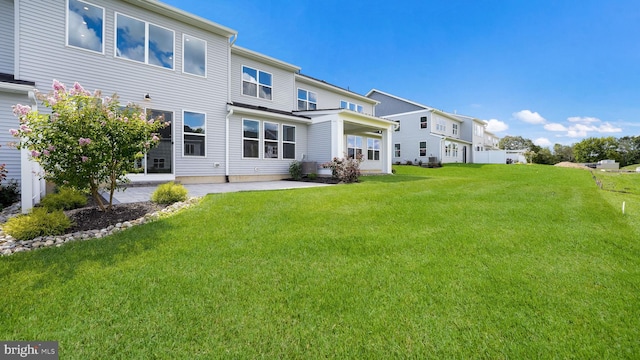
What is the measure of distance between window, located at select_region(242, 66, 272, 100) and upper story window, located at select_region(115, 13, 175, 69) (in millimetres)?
3500

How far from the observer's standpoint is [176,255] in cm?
361

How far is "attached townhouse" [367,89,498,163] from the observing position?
28000 millimetres

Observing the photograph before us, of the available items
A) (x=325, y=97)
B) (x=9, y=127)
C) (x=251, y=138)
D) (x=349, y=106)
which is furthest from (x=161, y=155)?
(x=349, y=106)

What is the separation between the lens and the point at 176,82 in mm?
10445

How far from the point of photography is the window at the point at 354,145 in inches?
712

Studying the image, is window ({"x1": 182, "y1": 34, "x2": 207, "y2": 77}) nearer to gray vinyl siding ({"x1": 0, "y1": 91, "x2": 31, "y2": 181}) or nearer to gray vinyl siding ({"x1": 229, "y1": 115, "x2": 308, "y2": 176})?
gray vinyl siding ({"x1": 229, "y1": 115, "x2": 308, "y2": 176})

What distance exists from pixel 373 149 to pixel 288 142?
816 centimetres

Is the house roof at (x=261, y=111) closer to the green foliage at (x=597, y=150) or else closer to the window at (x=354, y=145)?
the window at (x=354, y=145)

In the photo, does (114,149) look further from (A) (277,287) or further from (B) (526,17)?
(B) (526,17)

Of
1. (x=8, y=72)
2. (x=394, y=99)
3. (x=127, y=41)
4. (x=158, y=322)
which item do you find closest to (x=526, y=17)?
(x=394, y=99)

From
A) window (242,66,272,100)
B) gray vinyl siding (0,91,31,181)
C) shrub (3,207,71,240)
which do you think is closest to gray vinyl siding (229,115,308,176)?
window (242,66,272,100)

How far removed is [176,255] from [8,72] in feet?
33.0

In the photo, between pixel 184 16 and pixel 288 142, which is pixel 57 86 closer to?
pixel 184 16

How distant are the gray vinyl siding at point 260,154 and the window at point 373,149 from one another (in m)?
6.48
